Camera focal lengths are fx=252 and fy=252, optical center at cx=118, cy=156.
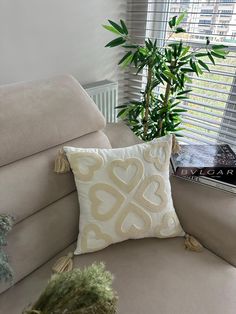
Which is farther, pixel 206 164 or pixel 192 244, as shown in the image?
pixel 206 164

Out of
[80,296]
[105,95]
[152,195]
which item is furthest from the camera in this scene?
[105,95]

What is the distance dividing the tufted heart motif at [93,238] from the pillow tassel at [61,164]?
23 centimetres

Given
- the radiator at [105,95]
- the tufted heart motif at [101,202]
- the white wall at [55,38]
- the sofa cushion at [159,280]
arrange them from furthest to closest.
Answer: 1. the radiator at [105,95]
2. the white wall at [55,38]
3. the tufted heart motif at [101,202]
4. the sofa cushion at [159,280]

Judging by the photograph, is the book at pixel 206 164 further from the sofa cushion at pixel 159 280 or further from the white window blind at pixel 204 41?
the white window blind at pixel 204 41

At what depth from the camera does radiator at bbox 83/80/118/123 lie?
1.61 metres

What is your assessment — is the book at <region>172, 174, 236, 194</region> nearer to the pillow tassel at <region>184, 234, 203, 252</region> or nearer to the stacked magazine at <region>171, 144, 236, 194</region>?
the stacked magazine at <region>171, 144, 236, 194</region>

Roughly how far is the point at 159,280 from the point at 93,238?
27 cm

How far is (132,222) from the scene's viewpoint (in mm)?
938

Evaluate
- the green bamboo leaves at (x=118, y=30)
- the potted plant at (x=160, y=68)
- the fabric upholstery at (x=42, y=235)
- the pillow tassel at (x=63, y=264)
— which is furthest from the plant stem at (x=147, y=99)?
the pillow tassel at (x=63, y=264)

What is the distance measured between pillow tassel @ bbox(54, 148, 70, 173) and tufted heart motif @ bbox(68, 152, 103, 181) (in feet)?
0.07

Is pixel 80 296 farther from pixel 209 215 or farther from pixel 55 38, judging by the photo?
pixel 55 38

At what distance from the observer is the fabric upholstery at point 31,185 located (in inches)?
32.5

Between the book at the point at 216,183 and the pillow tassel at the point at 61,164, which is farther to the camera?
the book at the point at 216,183

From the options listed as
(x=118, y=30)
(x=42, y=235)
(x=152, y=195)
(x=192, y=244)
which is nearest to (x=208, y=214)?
(x=192, y=244)
